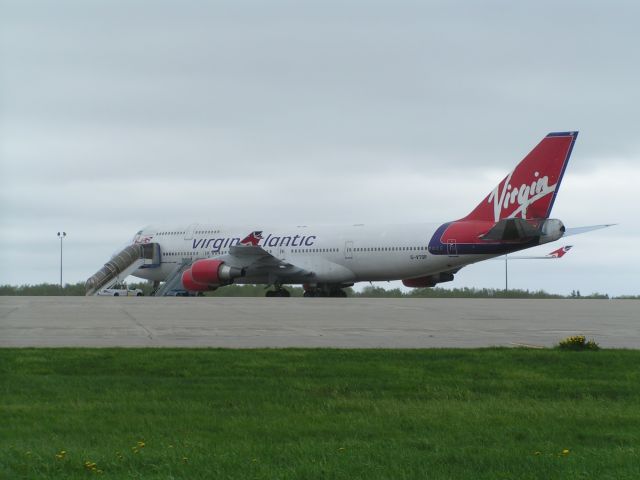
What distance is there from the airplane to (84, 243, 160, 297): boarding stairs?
162 millimetres

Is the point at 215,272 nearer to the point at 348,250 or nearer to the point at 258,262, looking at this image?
the point at 258,262

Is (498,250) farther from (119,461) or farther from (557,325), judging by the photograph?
(119,461)

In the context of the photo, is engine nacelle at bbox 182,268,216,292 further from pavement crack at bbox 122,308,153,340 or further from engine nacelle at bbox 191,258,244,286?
pavement crack at bbox 122,308,153,340

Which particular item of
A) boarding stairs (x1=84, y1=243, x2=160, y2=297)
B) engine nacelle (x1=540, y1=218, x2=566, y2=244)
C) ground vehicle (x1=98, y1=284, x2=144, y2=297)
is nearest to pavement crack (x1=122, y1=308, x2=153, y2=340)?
engine nacelle (x1=540, y1=218, x2=566, y2=244)

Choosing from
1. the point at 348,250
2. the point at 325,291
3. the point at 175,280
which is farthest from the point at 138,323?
the point at 175,280

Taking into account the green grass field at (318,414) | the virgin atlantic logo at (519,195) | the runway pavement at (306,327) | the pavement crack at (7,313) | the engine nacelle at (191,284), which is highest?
the virgin atlantic logo at (519,195)

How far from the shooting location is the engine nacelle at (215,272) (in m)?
45.9

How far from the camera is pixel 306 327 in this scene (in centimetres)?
1831

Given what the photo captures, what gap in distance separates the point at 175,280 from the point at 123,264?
3526 millimetres

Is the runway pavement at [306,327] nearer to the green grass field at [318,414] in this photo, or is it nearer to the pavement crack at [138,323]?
the pavement crack at [138,323]

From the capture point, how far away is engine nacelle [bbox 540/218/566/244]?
3909 cm

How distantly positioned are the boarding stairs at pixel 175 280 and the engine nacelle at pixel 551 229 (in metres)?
20.2

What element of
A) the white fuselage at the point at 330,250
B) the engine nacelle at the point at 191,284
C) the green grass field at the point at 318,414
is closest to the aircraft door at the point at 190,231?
the white fuselage at the point at 330,250

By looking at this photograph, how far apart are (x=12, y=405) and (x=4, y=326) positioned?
934cm
